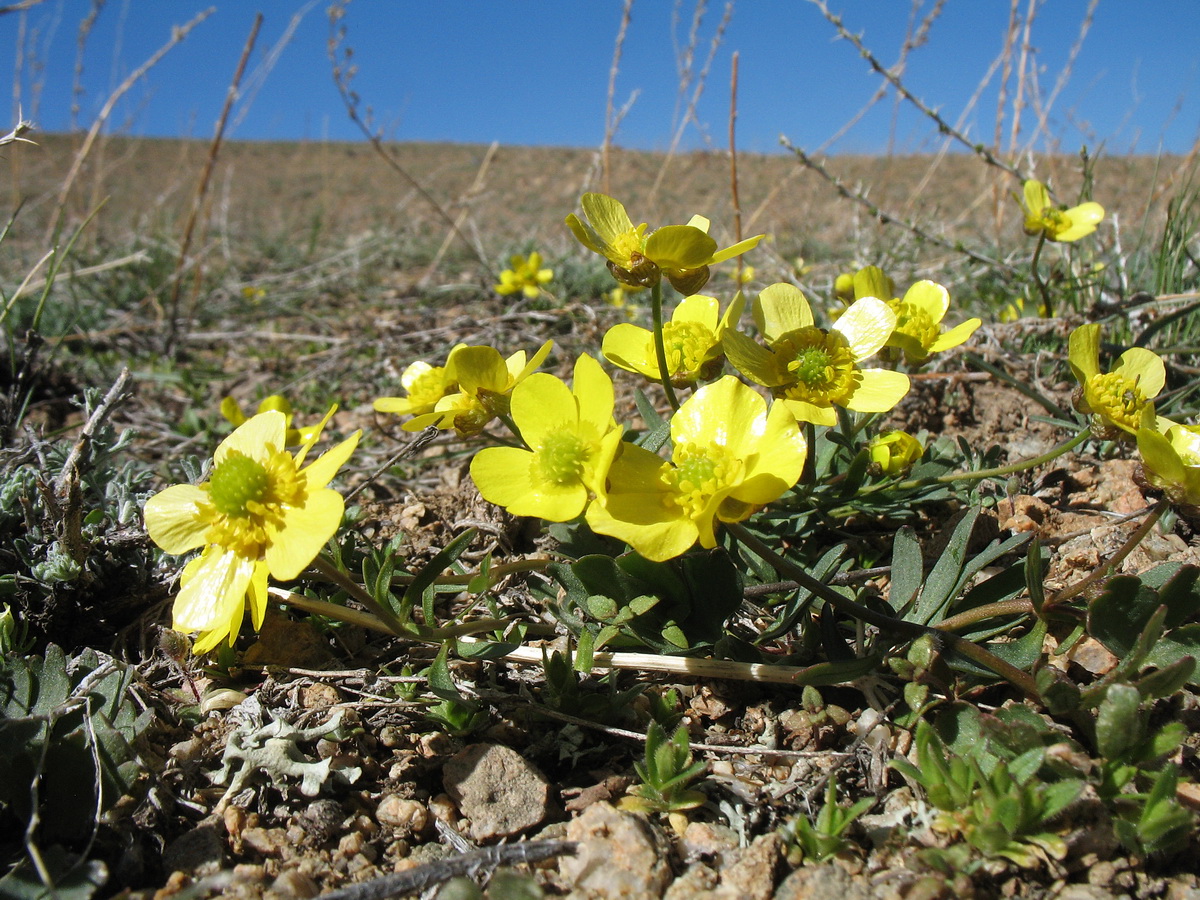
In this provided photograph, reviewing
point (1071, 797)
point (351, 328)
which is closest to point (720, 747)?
point (1071, 797)

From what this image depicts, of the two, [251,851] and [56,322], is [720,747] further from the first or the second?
[56,322]

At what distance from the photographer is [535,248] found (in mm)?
6219

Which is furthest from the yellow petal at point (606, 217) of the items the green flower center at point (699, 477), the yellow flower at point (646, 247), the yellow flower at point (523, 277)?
the yellow flower at point (523, 277)

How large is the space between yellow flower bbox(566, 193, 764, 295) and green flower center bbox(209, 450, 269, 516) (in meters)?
0.75

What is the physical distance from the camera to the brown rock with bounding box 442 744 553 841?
4.61ft

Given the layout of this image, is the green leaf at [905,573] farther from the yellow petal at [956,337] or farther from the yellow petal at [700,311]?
the yellow petal at [700,311]

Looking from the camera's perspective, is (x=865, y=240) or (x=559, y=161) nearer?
(x=865, y=240)

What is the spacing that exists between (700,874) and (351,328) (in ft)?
14.1

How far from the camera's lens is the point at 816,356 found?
5.43ft

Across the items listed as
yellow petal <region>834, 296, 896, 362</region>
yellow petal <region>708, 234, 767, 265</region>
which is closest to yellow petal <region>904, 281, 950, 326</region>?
yellow petal <region>834, 296, 896, 362</region>

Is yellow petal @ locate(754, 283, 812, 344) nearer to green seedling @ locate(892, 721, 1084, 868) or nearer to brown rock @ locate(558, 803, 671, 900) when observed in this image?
green seedling @ locate(892, 721, 1084, 868)

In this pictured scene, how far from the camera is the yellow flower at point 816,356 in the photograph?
5.30ft

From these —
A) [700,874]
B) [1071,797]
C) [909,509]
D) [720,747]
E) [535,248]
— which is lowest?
[700,874]

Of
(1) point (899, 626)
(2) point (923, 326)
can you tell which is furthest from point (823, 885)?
(2) point (923, 326)
